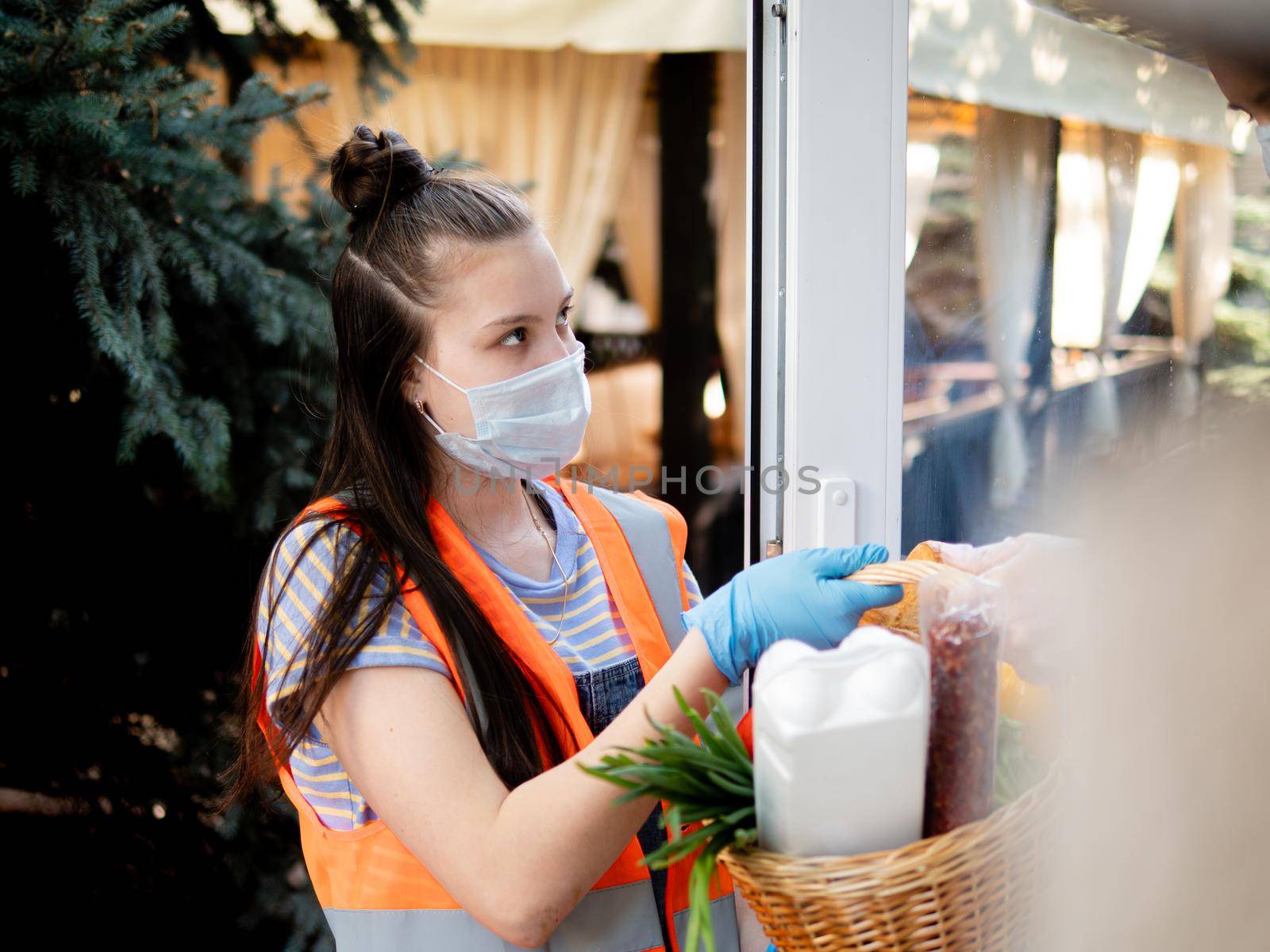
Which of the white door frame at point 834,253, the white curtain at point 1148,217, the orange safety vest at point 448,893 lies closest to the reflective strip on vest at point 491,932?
the orange safety vest at point 448,893

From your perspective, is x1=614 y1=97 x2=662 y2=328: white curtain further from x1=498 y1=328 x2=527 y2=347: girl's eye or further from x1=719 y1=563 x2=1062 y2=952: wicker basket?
x1=719 y1=563 x2=1062 y2=952: wicker basket

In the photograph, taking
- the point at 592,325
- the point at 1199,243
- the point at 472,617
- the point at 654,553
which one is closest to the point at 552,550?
the point at 654,553

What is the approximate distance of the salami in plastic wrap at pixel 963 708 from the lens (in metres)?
0.62

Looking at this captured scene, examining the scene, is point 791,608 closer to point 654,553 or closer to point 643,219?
point 654,553

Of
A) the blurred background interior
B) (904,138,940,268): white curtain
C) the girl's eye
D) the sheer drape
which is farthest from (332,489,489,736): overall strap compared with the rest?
the sheer drape

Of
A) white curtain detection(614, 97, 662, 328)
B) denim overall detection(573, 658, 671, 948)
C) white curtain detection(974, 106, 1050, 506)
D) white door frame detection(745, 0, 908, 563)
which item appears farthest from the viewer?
white curtain detection(614, 97, 662, 328)

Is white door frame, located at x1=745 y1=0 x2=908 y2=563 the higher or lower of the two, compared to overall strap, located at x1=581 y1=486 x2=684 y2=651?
higher

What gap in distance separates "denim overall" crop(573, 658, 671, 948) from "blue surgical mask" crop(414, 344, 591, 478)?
0.28m

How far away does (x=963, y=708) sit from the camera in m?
0.62

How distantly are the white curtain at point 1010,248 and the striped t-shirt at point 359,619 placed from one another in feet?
2.32

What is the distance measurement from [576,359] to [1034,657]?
0.72 m

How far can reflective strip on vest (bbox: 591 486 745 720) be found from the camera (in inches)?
48.3

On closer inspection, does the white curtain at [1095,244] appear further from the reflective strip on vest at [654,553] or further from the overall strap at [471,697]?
the overall strap at [471,697]

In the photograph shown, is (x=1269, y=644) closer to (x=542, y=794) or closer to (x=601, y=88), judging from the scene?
(x=542, y=794)
